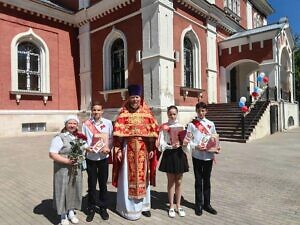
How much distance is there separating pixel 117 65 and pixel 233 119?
674cm

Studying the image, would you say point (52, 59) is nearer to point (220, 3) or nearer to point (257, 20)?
point (220, 3)

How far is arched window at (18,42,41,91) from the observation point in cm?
1597

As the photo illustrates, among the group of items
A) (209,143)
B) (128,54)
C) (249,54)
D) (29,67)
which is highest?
(249,54)

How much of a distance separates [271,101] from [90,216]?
45.1 feet

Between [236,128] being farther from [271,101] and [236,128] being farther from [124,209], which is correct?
[124,209]

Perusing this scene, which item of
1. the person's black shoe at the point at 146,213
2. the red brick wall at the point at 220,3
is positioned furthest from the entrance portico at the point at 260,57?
the person's black shoe at the point at 146,213

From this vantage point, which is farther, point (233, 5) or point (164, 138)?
point (233, 5)

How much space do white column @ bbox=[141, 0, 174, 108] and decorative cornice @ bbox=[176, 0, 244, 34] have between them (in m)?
1.91

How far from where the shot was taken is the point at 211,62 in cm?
1817

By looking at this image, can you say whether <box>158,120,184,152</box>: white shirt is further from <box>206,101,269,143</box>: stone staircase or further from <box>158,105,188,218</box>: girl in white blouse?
<box>206,101,269,143</box>: stone staircase

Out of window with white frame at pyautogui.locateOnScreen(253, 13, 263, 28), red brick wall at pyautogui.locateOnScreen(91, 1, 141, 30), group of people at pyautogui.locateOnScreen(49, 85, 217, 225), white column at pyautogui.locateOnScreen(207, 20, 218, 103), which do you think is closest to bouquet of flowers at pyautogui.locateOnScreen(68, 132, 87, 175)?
group of people at pyautogui.locateOnScreen(49, 85, 217, 225)

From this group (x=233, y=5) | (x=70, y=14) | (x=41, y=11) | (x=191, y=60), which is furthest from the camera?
(x=233, y=5)

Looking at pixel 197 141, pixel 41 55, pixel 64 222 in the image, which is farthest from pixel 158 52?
pixel 64 222

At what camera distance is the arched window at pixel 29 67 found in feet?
52.4
